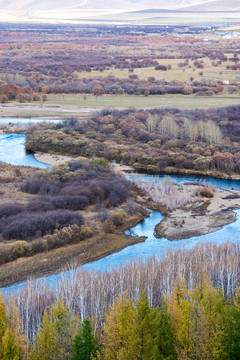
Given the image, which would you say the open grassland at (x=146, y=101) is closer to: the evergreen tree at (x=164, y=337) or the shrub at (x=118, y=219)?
the shrub at (x=118, y=219)

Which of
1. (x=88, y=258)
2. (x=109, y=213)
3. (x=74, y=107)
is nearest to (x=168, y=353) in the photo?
(x=88, y=258)

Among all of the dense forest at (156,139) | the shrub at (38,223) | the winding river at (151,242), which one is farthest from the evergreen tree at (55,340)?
the dense forest at (156,139)

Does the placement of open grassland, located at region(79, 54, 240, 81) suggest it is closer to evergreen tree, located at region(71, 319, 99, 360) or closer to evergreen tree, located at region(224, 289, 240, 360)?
evergreen tree, located at region(224, 289, 240, 360)

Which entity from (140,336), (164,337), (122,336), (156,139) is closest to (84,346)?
(122,336)

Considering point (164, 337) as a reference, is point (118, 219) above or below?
Answer: below

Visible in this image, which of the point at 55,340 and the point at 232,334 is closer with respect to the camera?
the point at 232,334

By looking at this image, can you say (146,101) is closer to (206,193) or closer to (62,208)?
(206,193)

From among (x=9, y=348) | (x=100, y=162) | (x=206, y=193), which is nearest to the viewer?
(x=9, y=348)
